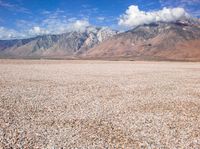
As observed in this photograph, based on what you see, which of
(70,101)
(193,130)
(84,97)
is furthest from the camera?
(84,97)

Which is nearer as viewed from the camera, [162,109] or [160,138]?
[160,138]

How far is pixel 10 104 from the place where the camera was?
18.3 m

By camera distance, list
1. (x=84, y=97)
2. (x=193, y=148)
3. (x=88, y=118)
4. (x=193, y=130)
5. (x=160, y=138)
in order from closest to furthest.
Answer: (x=193, y=148) < (x=160, y=138) < (x=193, y=130) < (x=88, y=118) < (x=84, y=97)

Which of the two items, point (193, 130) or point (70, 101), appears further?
point (70, 101)

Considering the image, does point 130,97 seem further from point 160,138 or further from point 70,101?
point 160,138

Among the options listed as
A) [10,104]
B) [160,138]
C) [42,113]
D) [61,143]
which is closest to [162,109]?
[160,138]

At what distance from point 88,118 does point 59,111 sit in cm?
236

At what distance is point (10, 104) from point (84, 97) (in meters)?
5.73

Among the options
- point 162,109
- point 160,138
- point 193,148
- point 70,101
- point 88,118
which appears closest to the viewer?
point 193,148

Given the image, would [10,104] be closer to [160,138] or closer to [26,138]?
[26,138]

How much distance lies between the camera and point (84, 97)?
70.8ft

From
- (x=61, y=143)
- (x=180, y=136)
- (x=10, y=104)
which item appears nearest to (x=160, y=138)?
(x=180, y=136)

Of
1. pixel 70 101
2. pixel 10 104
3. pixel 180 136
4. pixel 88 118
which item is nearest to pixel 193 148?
pixel 180 136

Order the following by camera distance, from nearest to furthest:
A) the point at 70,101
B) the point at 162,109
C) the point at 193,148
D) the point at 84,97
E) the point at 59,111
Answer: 1. the point at 193,148
2. the point at 59,111
3. the point at 162,109
4. the point at 70,101
5. the point at 84,97
